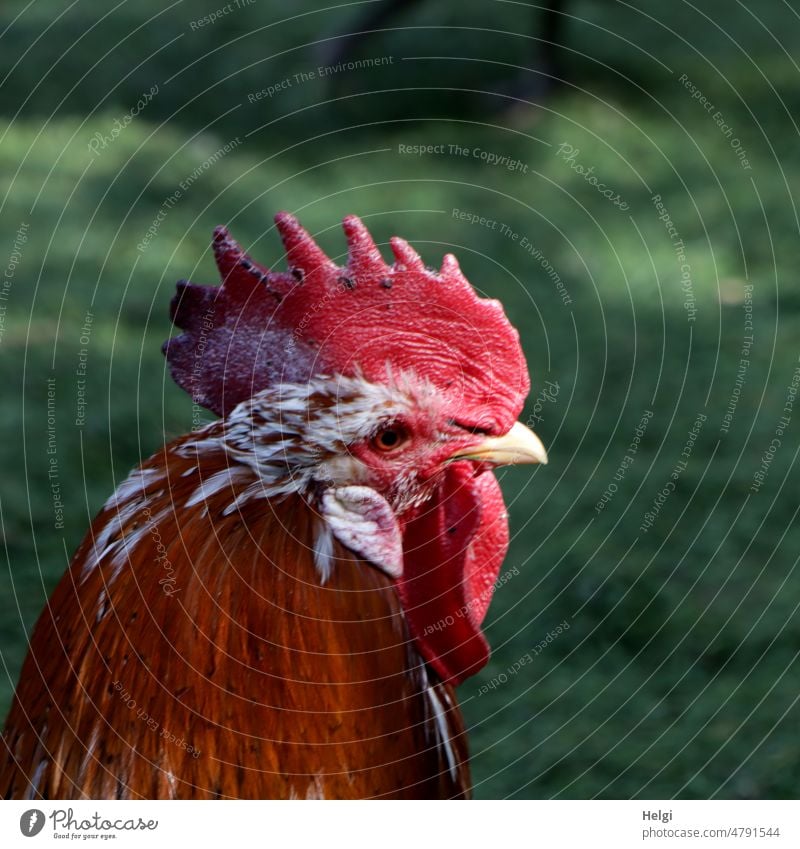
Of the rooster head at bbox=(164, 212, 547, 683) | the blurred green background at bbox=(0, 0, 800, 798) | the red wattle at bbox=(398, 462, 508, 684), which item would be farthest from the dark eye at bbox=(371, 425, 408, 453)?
the blurred green background at bbox=(0, 0, 800, 798)

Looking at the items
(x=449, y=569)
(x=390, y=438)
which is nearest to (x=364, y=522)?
(x=390, y=438)

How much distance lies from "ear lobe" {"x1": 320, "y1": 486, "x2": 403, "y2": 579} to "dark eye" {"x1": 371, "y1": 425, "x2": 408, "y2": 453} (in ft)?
0.21

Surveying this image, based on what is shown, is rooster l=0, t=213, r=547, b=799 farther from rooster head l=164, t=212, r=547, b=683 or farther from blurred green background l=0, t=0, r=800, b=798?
Result: blurred green background l=0, t=0, r=800, b=798

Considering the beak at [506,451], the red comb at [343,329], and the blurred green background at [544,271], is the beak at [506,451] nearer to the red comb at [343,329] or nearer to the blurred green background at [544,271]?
the red comb at [343,329]

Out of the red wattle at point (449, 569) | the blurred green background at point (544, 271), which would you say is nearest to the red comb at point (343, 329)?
the red wattle at point (449, 569)

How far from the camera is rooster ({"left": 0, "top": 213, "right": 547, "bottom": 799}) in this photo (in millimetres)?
1564

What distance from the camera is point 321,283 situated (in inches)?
66.4

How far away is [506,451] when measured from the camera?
1717 mm

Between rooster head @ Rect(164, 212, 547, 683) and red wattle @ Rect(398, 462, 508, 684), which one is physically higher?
rooster head @ Rect(164, 212, 547, 683)

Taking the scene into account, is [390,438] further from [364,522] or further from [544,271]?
[544,271]

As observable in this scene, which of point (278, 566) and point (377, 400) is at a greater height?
point (377, 400)

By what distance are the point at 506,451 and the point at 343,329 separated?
31cm

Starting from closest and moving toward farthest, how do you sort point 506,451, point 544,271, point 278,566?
point 278,566
point 506,451
point 544,271

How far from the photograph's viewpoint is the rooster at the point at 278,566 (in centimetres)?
156
